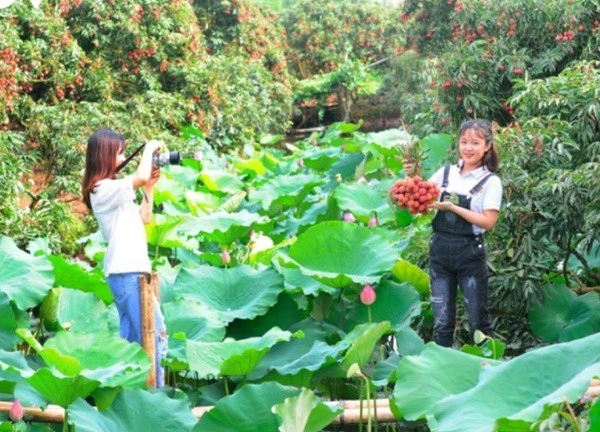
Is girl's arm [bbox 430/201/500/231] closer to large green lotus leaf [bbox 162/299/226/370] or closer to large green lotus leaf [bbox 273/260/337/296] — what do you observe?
large green lotus leaf [bbox 273/260/337/296]

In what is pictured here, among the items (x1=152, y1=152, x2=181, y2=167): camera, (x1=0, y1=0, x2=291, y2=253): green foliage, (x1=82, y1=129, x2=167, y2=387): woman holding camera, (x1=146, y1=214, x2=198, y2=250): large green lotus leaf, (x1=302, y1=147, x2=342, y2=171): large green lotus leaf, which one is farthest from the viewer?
(x1=302, y1=147, x2=342, y2=171): large green lotus leaf

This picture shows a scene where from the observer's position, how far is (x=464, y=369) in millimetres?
3336

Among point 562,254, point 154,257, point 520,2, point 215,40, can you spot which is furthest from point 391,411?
point 215,40

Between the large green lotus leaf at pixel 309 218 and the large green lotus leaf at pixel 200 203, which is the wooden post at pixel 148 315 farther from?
the large green lotus leaf at pixel 200 203

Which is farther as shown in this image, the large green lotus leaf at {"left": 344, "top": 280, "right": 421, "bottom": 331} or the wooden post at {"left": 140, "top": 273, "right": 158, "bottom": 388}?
the large green lotus leaf at {"left": 344, "top": 280, "right": 421, "bottom": 331}

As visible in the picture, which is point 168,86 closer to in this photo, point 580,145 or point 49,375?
point 580,145

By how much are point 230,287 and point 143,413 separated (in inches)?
66.3

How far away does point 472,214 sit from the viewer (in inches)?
171

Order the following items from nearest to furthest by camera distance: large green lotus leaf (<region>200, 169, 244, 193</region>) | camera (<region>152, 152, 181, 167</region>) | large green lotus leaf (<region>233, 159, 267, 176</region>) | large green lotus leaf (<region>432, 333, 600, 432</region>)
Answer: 1. large green lotus leaf (<region>432, 333, 600, 432</region>)
2. camera (<region>152, 152, 181, 167</region>)
3. large green lotus leaf (<region>200, 169, 244, 193</region>)
4. large green lotus leaf (<region>233, 159, 267, 176</region>)

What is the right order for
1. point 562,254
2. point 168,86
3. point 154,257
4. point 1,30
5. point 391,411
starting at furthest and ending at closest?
point 168,86 → point 1,30 → point 154,257 → point 562,254 → point 391,411

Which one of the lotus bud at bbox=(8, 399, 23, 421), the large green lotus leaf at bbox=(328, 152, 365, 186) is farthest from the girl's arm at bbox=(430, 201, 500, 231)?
the large green lotus leaf at bbox=(328, 152, 365, 186)

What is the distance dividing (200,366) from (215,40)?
11.1 metres

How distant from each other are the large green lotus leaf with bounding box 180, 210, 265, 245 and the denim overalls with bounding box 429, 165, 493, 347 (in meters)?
2.12

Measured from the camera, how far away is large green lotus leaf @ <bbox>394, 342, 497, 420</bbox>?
10.8ft
